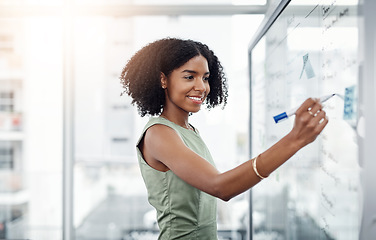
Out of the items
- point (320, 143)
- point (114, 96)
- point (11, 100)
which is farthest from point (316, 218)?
point (11, 100)

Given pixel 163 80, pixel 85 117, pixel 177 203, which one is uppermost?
pixel 163 80

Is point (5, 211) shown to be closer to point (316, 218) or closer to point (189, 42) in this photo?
point (189, 42)

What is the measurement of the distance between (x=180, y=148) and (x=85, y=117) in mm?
1519

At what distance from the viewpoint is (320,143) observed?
3.05 feet

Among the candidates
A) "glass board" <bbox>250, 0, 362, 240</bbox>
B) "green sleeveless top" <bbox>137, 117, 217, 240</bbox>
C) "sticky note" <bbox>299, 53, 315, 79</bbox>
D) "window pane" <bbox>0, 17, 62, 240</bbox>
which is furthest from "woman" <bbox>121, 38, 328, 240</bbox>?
"window pane" <bbox>0, 17, 62, 240</bbox>

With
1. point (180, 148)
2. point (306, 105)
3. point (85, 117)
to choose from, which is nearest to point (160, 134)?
point (180, 148)

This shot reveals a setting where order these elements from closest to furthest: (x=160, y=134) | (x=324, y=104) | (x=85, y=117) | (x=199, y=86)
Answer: (x=324, y=104), (x=160, y=134), (x=199, y=86), (x=85, y=117)

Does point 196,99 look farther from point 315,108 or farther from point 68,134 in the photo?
point 68,134

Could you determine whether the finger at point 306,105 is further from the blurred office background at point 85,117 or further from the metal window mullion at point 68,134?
the metal window mullion at point 68,134

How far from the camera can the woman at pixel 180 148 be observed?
2.67 feet

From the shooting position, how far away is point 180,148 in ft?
3.00

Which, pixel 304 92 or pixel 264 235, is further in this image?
pixel 264 235

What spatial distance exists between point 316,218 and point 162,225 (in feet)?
1.33

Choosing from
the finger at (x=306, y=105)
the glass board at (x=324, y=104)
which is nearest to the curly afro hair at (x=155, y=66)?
the glass board at (x=324, y=104)
